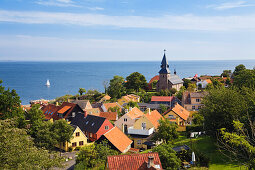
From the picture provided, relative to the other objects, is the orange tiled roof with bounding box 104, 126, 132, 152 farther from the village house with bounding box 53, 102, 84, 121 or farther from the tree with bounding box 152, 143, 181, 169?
the village house with bounding box 53, 102, 84, 121

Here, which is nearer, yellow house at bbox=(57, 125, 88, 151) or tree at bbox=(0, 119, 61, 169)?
tree at bbox=(0, 119, 61, 169)

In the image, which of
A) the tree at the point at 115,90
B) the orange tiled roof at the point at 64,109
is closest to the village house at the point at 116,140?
the orange tiled roof at the point at 64,109

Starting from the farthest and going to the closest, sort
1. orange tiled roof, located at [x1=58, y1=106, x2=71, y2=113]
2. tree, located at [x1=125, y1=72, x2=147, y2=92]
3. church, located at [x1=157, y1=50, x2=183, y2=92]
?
tree, located at [x1=125, y1=72, x2=147, y2=92] < church, located at [x1=157, y1=50, x2=183, y2=92] < orange tiled roof, located at [x1=58, y1=106, x2=71, y2=113]

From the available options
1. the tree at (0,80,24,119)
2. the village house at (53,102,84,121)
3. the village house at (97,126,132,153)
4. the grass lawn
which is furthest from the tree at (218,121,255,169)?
the village house at (53,102,84,121)

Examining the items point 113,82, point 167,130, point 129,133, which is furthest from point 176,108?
point 113,82

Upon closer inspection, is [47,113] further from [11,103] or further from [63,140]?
[63,140]

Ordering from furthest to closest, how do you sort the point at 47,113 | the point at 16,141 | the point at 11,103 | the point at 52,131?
the point at 47,113 → the point at 11,103 → the point at 52,131 → the point at 16,141
